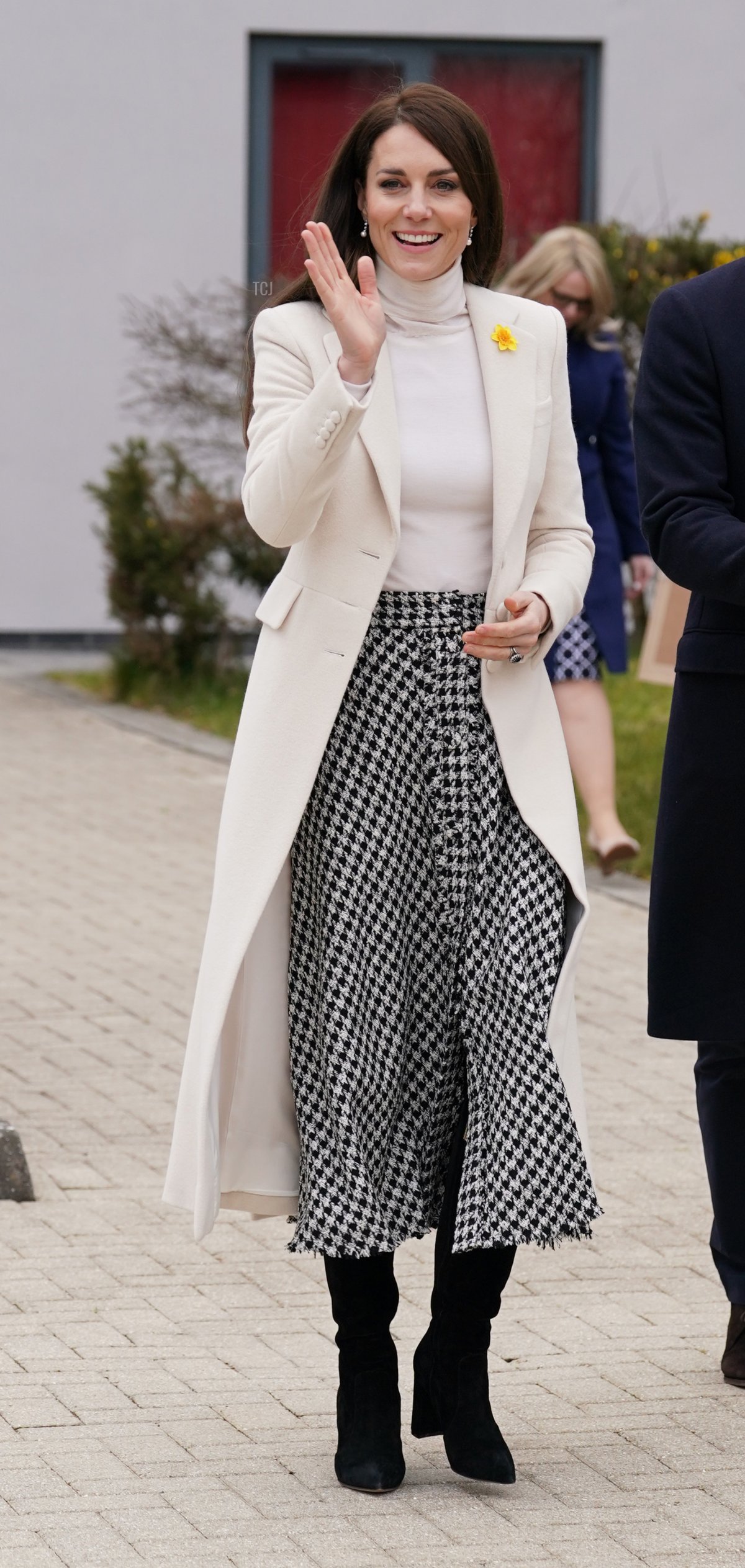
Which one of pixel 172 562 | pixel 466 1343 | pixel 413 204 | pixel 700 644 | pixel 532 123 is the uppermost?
pixel 532 123

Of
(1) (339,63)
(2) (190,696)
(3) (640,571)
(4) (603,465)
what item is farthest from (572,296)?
(1) (339,63)

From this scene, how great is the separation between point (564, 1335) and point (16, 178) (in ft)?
36.6

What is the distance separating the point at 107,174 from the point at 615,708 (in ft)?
15.8

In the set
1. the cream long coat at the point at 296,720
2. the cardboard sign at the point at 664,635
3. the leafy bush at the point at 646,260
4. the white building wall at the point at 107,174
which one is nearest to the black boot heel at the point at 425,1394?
the cream long coat at the point at 296,720

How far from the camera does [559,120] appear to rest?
588 inches

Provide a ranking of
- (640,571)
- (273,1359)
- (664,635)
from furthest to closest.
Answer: (640,571), (664,635), (273,1359)

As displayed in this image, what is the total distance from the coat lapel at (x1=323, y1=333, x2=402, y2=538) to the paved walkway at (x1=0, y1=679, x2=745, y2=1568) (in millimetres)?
1365

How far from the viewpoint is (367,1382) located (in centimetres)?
345

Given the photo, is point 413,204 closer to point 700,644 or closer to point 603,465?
point 700,644

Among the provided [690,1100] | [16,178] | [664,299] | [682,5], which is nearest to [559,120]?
[682,5]

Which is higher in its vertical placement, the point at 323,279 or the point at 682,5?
the point at 682,5

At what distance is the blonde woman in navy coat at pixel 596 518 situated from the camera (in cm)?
759

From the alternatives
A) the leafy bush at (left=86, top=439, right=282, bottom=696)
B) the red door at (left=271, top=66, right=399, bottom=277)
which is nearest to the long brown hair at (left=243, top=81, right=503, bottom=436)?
the leafy bush at (left=86, top=439, right=282, bottom=696)

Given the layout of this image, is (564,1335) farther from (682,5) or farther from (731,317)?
(682,5)
